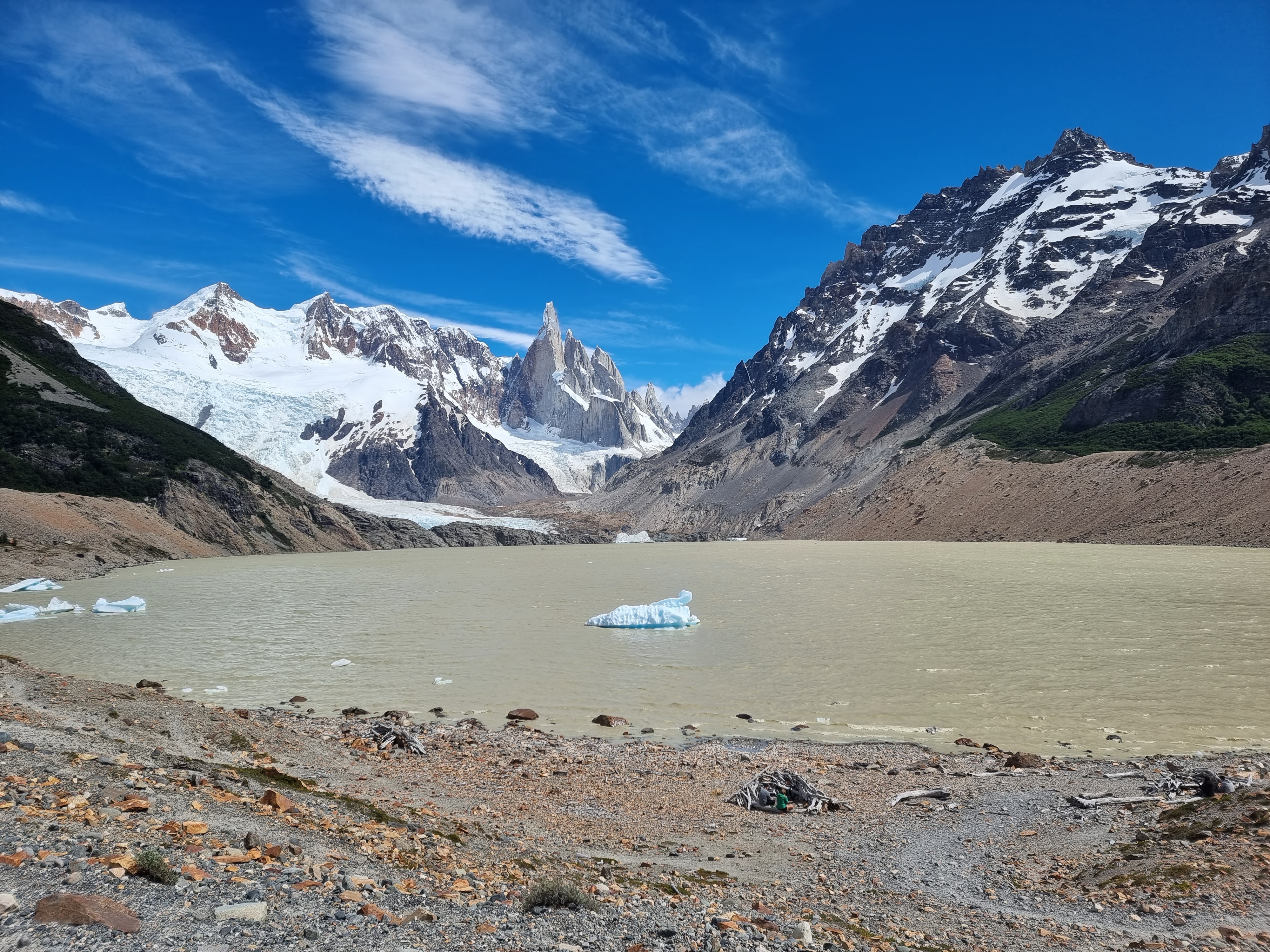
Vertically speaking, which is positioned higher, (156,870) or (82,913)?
(82,913)

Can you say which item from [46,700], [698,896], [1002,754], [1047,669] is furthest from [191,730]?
[1047,669]

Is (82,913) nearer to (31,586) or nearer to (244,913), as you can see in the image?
(244,913)

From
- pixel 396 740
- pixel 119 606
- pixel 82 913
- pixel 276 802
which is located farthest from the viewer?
pixel 119 606

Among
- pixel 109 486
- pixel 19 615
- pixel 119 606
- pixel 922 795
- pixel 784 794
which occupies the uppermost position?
pixel 109 486

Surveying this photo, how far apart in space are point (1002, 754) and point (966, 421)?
161 m

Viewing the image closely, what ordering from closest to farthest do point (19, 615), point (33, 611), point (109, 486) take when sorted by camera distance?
point (19, 615)
point (33, 611)
point (109, 486)

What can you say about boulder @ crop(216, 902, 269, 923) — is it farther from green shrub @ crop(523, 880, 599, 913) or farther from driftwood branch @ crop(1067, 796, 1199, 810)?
driftwood branch @ crop(1067, 796, 1199, 810)

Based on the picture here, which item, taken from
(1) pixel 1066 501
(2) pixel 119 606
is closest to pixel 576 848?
(2) pixel 119 606

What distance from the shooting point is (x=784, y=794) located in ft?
41.4

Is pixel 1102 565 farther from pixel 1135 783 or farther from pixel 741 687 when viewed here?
pixel 1135 783

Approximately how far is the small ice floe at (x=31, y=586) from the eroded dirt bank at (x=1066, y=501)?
101 metres

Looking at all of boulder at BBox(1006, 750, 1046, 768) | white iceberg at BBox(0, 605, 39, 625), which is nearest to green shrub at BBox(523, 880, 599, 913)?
boulder at BBox(1006, 750, 1046, 768)

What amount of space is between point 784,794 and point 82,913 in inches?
392

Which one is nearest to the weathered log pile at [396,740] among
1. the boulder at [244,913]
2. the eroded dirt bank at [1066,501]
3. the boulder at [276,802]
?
the boulder at [276,802]
